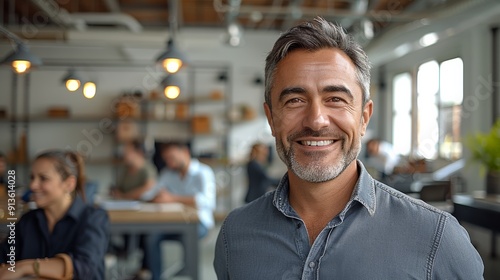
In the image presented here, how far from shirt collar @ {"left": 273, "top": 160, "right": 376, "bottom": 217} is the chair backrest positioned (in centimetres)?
355

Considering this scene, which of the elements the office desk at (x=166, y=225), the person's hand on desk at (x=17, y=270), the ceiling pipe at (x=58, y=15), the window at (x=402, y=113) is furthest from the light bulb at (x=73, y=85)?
the window at (x=402, y=113)

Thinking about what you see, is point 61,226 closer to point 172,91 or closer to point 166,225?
point 166,225

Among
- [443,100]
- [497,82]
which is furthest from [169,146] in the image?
[443,100]

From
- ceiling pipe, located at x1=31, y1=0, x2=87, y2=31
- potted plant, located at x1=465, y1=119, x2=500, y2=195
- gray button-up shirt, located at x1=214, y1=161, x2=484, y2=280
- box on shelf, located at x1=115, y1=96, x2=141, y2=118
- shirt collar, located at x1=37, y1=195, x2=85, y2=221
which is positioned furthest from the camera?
box on shelf, located at x1=115, y1=96, x2=141, y2=118

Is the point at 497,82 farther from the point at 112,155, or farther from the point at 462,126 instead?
the point at 112,155

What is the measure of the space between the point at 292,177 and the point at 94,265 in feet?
4.49

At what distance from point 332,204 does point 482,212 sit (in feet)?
12.6

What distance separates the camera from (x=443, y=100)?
927 cm

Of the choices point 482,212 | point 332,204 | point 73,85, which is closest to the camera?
point 332,204

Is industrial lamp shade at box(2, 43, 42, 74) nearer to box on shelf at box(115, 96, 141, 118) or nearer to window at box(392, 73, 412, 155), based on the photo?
box on shelf at box(115, 96, 141, 118)

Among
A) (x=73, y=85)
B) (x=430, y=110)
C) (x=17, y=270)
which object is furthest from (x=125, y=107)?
(x=17, y=270)

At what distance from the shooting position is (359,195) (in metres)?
1.30

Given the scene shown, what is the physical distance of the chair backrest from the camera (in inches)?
187

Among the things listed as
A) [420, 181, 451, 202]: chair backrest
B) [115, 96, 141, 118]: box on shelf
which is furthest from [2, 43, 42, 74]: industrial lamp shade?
[115, 96, 141, 118]: box on shelf
